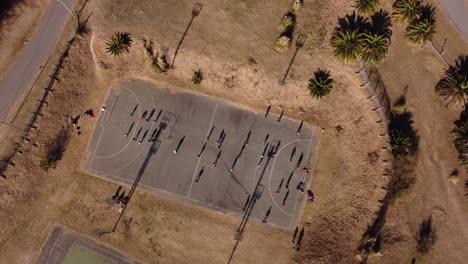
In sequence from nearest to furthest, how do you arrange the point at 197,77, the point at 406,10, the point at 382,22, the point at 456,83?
the point at 456,83 → the point at 406,10 → the point at 382,22 → the point at 197,77

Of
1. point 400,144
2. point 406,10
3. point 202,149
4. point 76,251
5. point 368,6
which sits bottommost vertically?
point 76,251

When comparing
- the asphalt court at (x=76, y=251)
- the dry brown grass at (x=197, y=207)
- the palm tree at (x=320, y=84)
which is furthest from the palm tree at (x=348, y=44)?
the asphalt court at (x=76, y=251)

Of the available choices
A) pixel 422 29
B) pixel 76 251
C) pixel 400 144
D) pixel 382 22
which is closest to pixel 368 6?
pixel 382 22

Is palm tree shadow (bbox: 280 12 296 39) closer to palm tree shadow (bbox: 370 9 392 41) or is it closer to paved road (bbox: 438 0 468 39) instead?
palm tree shadow (bbox: 370 9 392 41)

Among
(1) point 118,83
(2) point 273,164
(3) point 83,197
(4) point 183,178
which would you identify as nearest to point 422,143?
(2) point 273,164

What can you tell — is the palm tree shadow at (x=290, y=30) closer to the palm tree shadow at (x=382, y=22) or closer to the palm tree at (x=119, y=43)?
the palm tree shadow at (x=382, y=22)

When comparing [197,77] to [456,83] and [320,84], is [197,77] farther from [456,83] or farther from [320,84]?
[456,83]
